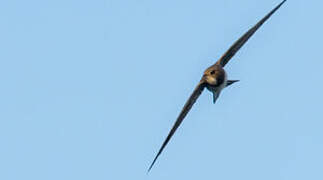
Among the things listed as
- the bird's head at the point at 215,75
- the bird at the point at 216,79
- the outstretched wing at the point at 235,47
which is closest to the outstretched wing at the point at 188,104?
the bird at the point at 216,79

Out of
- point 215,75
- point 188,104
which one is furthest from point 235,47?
point 188,104

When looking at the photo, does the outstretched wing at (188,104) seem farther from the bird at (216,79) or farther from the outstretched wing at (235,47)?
the outstretched wing at (235,47)

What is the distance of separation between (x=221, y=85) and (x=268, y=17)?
427 centimetres

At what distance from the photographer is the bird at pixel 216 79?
4019 centimetres

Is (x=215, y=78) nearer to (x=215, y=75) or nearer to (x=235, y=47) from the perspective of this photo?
(x=215, y=75)

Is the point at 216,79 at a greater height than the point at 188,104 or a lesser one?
greater

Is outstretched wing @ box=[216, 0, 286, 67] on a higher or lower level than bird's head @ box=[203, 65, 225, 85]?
higher

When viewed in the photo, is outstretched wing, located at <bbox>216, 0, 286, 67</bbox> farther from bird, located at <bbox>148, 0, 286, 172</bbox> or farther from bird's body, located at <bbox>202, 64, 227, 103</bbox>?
bird's body, located at <bbox>202, 64, 227, 103</bbox>

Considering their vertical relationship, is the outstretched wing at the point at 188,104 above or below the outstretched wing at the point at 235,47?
below

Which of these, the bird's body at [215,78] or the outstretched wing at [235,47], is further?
the outstretched wing at [235,47]

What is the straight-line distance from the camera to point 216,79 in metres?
40.1

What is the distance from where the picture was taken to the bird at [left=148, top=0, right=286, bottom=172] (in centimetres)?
4019

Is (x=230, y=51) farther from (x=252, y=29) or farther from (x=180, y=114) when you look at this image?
(x=180, y=114)

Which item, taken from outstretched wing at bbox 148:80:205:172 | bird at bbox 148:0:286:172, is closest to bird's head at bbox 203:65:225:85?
bird at bbox 148:0:286:172
